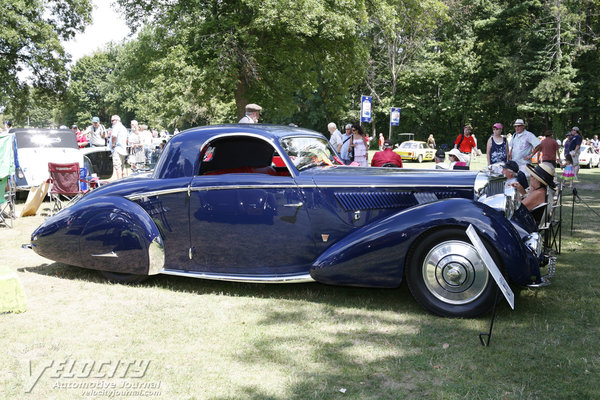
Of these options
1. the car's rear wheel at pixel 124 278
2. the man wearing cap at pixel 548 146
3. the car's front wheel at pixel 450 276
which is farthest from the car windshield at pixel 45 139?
the man wearing cap at pixel 548 146

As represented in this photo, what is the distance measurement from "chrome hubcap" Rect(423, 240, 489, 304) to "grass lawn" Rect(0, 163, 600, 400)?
25 cm

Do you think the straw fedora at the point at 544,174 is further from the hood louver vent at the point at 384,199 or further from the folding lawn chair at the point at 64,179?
the folding lawn chair at the point at 64,179

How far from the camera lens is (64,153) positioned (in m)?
12.5

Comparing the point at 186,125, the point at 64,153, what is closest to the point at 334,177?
the point at 64,153

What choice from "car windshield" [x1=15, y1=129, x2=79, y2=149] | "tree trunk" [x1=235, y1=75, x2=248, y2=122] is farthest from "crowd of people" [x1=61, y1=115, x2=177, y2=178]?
"tree trunk" [x1=235, y1=75, x2=248, y2=122]

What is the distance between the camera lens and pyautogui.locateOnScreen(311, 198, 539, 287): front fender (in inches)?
167

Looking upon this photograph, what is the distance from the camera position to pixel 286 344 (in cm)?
399

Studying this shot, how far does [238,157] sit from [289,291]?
66.0 inches

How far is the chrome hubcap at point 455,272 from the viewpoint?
4367 millimetres

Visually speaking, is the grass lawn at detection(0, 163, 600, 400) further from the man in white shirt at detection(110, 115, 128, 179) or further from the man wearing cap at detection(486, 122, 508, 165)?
the man in white shirt at detection(110, 115, 128, 179)

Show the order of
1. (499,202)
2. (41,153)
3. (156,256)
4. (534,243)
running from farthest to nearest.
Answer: (41,153) → (156,256) → (499,202) → (534,243)

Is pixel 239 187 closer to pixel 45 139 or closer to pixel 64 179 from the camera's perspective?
pixel 64 179

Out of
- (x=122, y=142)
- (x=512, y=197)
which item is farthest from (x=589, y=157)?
(x=512, y=197)

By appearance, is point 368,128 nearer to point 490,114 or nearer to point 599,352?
point 490,114
